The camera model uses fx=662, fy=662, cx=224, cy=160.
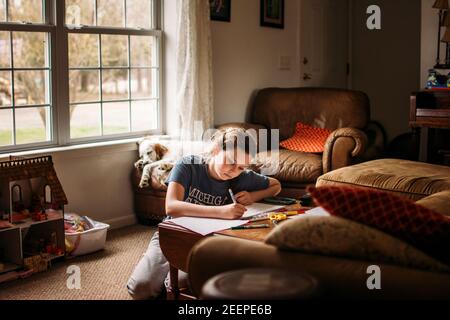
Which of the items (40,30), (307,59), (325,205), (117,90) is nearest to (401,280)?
(325,205)

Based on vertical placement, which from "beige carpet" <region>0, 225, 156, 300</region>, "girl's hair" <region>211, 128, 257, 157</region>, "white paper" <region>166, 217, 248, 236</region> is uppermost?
"girl's hair" <region>211, 128, 257, 157</region>

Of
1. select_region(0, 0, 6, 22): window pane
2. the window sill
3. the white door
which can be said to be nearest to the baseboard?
the window sill

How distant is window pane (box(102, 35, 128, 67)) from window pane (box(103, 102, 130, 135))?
289mm

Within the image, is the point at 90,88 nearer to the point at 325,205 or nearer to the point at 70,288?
the point at 70,288

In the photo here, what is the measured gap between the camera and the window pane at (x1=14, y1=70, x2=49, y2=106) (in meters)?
4.05

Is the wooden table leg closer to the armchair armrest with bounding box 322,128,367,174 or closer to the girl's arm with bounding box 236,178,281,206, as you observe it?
the girl's arm with bounding box 236,178,281,206

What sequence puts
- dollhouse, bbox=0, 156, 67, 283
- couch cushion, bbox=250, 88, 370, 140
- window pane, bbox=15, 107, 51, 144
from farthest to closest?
1. couch cushion, bbox=250, 88, 370, 140
2. window pane, bbox=15, 107, 51, 144
3. dollhouse, bbox=0, 156, 67, 283

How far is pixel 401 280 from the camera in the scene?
140 centimetres

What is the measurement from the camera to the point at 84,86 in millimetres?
4457

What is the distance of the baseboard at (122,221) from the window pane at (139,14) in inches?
54.5

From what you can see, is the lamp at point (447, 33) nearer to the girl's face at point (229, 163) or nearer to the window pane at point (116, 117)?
the window pane at point (116, 117)

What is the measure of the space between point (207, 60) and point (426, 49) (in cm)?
186

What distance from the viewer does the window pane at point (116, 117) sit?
4.66 metres

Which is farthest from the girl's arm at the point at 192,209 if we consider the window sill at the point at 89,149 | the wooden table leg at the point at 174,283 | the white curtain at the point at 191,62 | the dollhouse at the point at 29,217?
the white curtain at the point at 191,62
